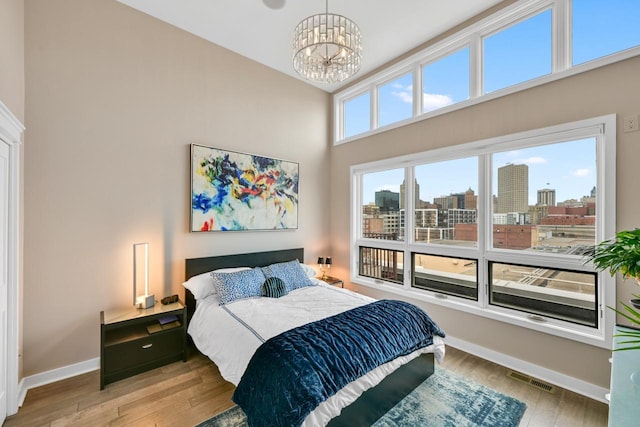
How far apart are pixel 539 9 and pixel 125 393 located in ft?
16.4

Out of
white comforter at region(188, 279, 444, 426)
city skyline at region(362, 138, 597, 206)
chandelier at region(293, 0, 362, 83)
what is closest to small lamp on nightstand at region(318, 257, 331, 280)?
white comforter at region(188, 279, 444, 426)

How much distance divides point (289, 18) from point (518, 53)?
2.35 meters

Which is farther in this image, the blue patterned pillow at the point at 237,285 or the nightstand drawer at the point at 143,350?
the blue patterned pillow at the point at 237,285

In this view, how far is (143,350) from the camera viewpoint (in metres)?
2.58

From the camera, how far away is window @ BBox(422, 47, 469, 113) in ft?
10.4

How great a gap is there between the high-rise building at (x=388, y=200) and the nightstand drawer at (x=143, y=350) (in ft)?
9.56

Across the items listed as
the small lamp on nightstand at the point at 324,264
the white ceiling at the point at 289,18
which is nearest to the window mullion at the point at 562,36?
the white ceiling at the point at 289,18

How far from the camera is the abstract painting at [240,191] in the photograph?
3.24m

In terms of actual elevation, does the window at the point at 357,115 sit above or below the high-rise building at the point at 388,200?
above

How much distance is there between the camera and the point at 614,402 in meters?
1.12

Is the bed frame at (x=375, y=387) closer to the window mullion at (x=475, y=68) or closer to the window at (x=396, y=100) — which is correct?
the window mullion at (x=475, y=68)

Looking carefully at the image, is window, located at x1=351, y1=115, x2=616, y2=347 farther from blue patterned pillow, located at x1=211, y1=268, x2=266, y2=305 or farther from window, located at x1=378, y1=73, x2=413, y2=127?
blue patterned pillow, located at x1=211, y1=268, x2=266, y2=305

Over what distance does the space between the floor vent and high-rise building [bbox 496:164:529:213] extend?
1.53 m

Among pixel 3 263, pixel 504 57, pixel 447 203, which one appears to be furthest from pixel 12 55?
pixel 504 57
